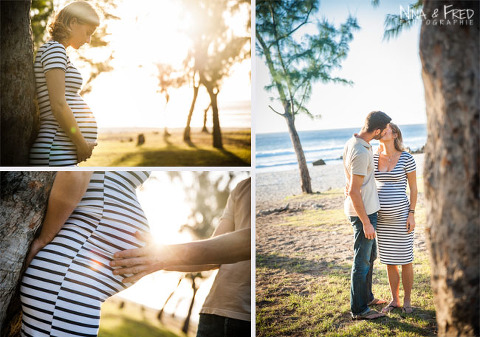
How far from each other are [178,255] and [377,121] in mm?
1349

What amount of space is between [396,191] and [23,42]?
7.54ft

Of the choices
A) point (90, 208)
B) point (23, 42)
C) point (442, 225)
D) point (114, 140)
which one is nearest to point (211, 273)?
point (90, 208)

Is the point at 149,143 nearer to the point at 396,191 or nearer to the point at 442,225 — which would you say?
the point at 396,191

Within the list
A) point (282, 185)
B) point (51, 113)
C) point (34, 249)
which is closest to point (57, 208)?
point (34, 249)

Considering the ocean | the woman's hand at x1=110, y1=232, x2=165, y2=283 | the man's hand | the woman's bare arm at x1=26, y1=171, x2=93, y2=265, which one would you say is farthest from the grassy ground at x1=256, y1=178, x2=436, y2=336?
the woman's bare arm at x1=26, y1=171, x2=93, y2=265

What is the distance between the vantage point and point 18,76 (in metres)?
2.54

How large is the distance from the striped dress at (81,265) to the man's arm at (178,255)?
0.05m

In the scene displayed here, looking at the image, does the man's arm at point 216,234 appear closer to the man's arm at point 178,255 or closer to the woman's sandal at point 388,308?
the man's arm at point 178,255

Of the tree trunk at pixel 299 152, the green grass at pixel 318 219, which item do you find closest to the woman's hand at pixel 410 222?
the green grass at pixel 318 219

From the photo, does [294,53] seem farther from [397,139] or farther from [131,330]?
[131,330]

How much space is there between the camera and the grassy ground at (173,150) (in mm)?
2693

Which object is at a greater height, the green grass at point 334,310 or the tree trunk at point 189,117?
the tree trunk at point 189,117

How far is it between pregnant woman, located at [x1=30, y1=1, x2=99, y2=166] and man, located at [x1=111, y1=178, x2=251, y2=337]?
2.44 feet

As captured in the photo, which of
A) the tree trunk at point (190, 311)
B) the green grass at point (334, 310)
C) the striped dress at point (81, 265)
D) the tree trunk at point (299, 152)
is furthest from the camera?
the tree trunk at point (299, 152)
